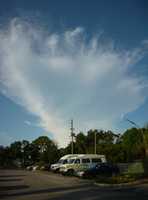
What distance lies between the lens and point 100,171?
1455 inches

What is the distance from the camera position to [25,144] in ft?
437

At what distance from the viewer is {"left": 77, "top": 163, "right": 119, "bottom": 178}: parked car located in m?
36.4

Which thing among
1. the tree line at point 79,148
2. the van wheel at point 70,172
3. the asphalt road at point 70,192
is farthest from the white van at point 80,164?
the tree line at point 79,148

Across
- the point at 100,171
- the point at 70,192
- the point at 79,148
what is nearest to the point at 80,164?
the point at 100,171

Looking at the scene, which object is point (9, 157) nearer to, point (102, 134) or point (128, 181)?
point (102, 134)

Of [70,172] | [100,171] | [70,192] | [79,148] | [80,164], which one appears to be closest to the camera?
[70,192]

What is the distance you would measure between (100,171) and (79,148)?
70.6 meters

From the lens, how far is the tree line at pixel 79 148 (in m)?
87.8

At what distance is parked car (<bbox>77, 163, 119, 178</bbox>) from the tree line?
118 feet

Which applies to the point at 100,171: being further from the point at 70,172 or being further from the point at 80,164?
the point at 70,172

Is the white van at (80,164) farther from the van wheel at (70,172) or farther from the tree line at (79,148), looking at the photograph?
the tree line at (79,148)

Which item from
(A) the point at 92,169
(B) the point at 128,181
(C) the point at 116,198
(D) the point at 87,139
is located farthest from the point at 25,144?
(C) the point at 116,198

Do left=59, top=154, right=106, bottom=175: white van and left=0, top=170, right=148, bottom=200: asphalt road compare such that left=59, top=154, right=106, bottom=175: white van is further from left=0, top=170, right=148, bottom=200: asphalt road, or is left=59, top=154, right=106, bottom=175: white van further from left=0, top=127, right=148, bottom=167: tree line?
left=0, top=127, right=148, bottom=167: tree line

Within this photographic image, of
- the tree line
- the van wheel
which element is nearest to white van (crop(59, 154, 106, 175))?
the van wheel
